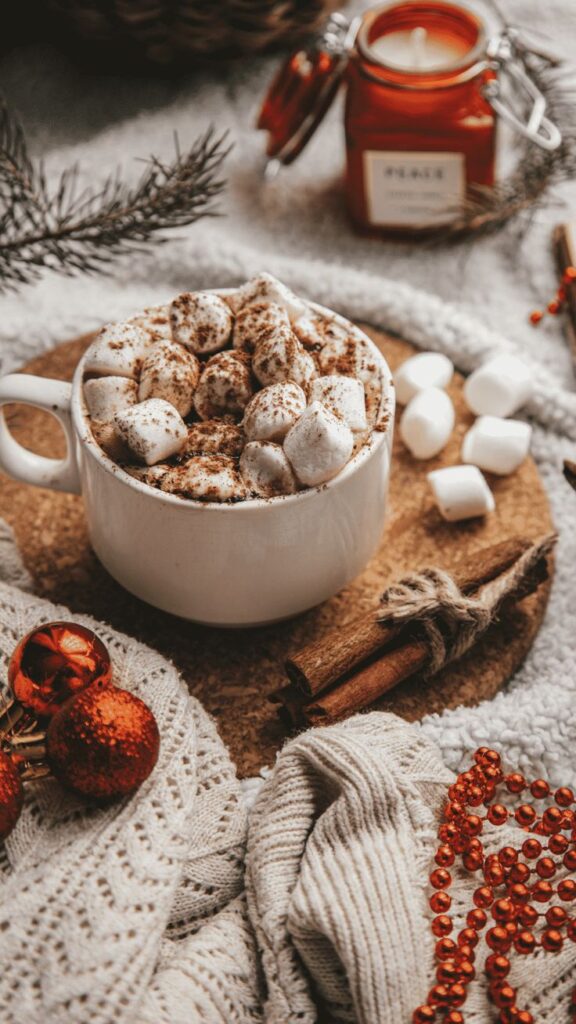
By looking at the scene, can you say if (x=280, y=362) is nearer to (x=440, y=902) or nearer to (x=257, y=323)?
(x=257, y=323)

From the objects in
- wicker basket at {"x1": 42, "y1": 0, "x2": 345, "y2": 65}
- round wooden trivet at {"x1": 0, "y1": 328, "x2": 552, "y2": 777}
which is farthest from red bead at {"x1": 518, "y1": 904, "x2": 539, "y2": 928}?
wicker basket at {"x1": 42, "y1": 0, "x2": 345, "y2": 65}

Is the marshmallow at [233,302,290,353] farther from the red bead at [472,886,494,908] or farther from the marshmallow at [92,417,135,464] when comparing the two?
the red bead at [472,886,494,908]

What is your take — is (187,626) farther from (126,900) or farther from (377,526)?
(126,900)

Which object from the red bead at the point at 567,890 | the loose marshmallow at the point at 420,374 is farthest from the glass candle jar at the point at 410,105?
the red bead at the point at 567,890

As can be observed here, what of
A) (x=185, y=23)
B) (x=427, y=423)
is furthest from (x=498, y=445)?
(x=185, y=23)

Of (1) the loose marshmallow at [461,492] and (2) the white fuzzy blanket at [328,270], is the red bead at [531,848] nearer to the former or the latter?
(2) the white fuzzy blanket at [328,270]

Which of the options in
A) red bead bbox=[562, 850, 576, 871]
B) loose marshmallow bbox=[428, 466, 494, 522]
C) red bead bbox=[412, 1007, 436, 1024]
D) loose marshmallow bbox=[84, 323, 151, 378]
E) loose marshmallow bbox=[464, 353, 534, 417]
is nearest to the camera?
red bead bbox=[412, 1007, 436, 1024]

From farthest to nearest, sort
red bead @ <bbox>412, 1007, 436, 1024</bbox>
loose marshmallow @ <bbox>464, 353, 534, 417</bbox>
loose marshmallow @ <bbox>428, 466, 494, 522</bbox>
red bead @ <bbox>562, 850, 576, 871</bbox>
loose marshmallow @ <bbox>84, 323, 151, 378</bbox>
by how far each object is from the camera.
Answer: loose marshmallow @ <bbox>464, 353, 534, 417</bbox>
loose marshmallow @ <bbox>428, 466, 494, 522</bbox>
loose marshmallow @ <bbox>84, 323, 151, 378</bbox>
red bead @ <bbox>562, 850, 576, 871</bbox>
red bead @ <bbox>412, 1007, 436, 1024</bbox>
